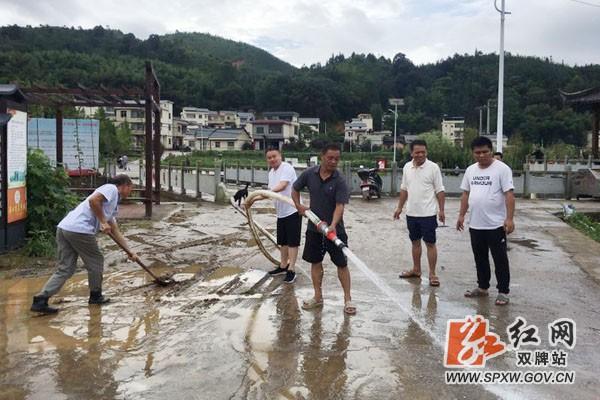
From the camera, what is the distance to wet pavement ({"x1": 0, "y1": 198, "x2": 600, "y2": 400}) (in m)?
3.71

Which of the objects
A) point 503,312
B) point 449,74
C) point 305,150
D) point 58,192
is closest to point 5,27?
point 305,150

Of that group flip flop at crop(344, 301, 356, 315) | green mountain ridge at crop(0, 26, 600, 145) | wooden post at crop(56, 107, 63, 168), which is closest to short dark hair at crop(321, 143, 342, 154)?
flip flop at crop(344, 301, 356, 315)

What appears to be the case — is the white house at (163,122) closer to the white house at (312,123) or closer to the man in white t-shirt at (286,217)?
the white house at (312,123)

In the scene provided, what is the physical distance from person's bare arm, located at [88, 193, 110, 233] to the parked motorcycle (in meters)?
13.4

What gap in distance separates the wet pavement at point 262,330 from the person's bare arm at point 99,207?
88 centimetres

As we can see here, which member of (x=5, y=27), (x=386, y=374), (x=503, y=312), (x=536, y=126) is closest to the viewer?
(x=386, y=374)

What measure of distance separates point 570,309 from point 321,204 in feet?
9.43

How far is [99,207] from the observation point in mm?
5469

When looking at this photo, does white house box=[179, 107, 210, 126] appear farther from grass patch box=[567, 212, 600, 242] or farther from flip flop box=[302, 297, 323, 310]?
flip flop box=[302, 297, 323, 310]

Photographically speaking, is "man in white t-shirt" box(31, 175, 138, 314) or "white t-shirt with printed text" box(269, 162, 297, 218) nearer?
"man in white t-shirt" box(31, 175, 138, 314)

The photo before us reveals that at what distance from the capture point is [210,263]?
7902mm

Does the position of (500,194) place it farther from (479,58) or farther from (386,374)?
(479,58)

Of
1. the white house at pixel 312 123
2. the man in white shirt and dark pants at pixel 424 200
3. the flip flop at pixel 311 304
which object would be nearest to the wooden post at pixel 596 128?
the man in white shirt and dark pants at pixel 424 200

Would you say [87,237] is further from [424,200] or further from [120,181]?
[424,200]
